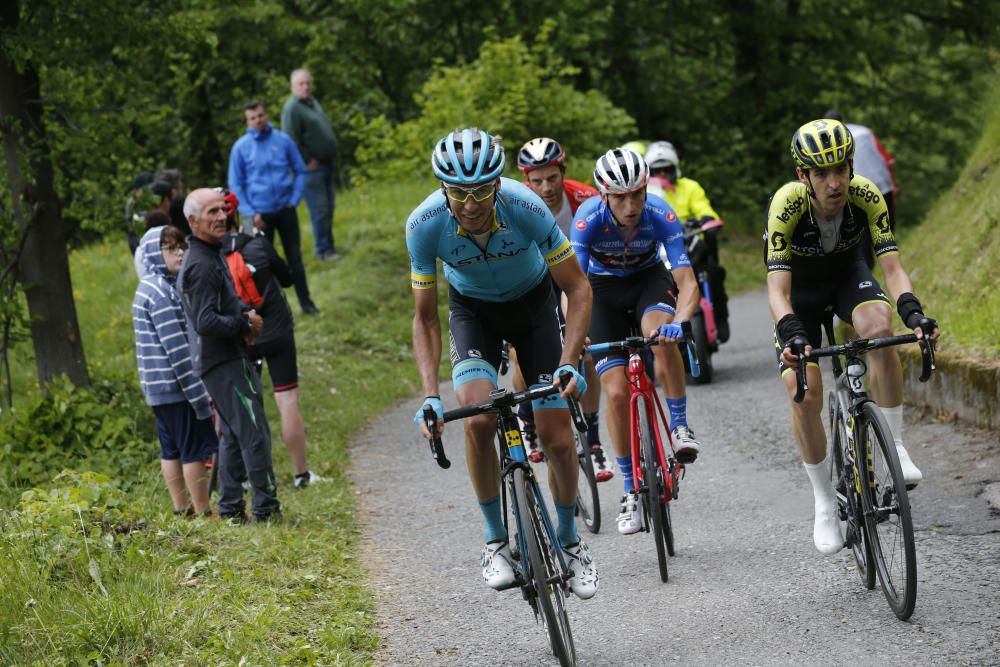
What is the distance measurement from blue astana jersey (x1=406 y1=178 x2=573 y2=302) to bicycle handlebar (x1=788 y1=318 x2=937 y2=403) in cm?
115

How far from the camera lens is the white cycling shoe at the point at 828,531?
20.2 ft

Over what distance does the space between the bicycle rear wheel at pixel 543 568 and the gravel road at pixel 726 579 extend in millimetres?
329

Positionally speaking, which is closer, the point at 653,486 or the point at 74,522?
the point at 74,522

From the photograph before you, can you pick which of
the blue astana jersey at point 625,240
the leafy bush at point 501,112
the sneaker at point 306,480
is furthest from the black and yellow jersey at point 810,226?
the leafy bush at point 501,112

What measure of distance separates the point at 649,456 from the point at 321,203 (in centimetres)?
1193

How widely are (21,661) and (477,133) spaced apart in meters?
2.91

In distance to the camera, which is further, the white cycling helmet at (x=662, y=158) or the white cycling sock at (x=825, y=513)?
the white cycling helmet at (x=662, y=158)

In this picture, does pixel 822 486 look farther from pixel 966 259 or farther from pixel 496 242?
pixel 966 259

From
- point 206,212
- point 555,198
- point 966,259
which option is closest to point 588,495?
point 555,198

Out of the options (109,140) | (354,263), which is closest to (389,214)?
(354,263)

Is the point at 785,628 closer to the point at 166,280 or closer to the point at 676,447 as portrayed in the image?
the point at 676,447

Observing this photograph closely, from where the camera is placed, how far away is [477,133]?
5.55 m

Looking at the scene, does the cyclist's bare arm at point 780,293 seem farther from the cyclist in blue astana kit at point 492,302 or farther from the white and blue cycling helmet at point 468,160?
the white and blue cycling helmet at point 468,160

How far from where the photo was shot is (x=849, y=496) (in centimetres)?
602
